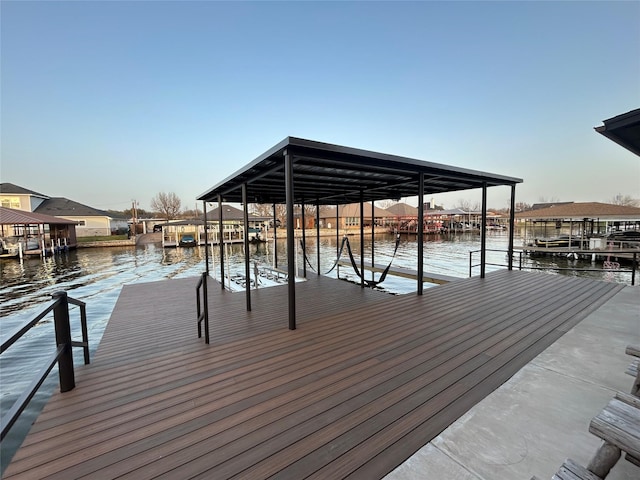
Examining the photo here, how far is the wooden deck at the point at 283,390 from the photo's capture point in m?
1.42

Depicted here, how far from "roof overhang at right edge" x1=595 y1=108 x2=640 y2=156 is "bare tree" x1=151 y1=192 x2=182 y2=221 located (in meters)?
52.6

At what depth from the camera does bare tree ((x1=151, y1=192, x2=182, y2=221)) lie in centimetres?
4675

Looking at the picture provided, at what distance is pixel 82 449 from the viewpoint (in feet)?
4.94

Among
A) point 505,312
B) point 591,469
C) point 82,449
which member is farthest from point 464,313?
point 82,449

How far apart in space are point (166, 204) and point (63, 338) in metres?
52.6

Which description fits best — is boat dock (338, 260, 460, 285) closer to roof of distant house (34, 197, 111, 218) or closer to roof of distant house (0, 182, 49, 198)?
roof of distant house (34, 197, 111, 218)

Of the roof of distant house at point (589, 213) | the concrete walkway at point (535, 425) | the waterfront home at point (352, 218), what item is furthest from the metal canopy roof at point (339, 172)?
the waterfront home at point (352, 218)

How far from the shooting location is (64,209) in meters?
29.2

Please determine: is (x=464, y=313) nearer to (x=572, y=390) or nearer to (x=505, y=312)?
(x=505, y=312)

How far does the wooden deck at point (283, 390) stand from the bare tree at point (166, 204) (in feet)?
164

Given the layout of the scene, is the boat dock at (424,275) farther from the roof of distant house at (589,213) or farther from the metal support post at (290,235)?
the roof of distant house at (589,213)

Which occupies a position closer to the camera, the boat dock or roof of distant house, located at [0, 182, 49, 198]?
the boat dock

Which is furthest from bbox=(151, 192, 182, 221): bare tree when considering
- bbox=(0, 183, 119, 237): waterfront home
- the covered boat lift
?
the covered boat lift

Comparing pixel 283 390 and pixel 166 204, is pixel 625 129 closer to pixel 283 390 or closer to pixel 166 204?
pixel 283 390
